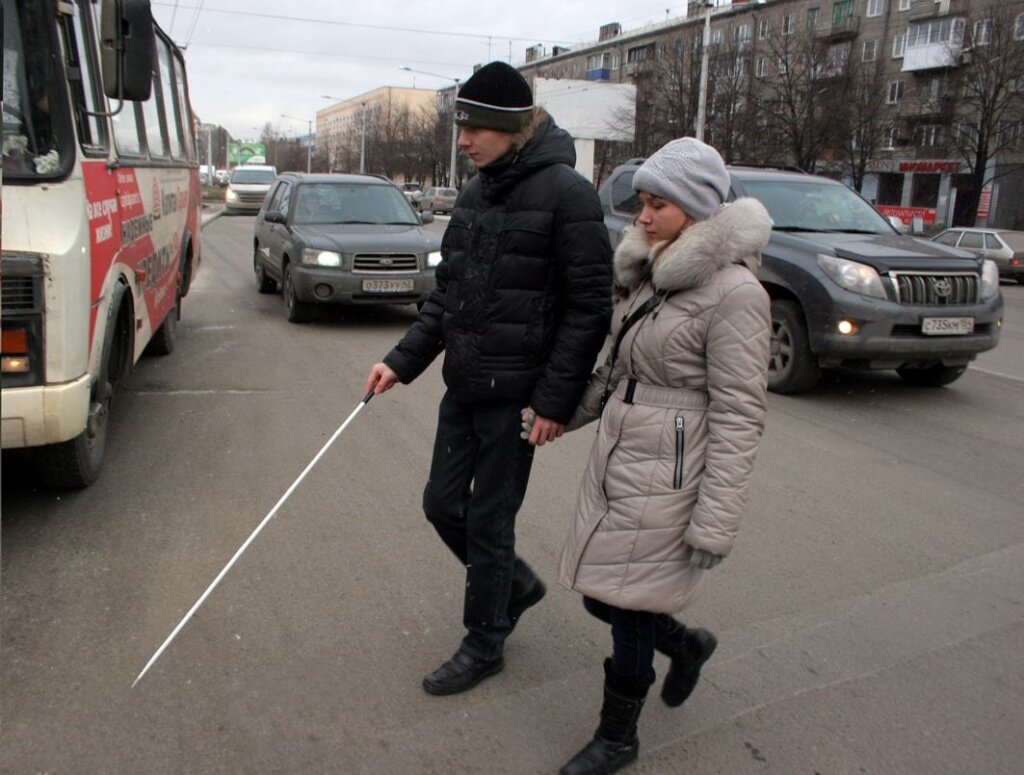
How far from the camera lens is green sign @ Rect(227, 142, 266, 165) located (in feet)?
265

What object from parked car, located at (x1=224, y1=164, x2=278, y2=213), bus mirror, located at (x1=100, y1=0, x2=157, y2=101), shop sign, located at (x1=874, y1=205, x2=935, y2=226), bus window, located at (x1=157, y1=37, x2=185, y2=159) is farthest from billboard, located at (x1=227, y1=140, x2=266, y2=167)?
bus mirror, located at (x1=100, y1=0, x2=157, y2=101)

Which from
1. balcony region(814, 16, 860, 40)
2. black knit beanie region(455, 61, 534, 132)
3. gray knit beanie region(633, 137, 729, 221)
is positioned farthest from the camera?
balcony region(814, 16, 860, 40)

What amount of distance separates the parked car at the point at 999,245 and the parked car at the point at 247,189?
980 inches

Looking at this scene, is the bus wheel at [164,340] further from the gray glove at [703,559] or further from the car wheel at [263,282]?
the gray glove at [703,559]

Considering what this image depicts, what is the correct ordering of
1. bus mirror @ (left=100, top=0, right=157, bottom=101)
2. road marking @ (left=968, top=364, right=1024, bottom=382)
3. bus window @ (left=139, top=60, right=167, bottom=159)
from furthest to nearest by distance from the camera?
1. road marking @ (left=968, top=364, right=1024, bottom=382)
2. bus window @ (left=139, top=60, right=167, bottom=159)
3. bus mirror @ (left=100, top=0, right=157, bottom=101)

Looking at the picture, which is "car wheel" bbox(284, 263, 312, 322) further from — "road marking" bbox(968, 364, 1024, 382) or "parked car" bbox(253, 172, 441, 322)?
"road marking" bbox(968, 364, 1024, 382)

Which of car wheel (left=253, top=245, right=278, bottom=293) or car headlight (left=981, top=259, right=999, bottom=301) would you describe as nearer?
car headlight (left=981, top=259, right=999, bottom=301)

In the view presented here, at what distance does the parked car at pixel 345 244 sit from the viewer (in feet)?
33.6

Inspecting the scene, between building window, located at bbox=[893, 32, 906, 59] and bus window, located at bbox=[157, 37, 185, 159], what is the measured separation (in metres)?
56.1

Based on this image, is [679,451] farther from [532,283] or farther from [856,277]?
[856,277]

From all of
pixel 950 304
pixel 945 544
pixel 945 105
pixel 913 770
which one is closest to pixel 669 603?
pixel 913 770

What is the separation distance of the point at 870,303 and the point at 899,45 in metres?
56.4

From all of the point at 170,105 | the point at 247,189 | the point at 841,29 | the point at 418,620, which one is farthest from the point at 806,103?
the point at 418,620

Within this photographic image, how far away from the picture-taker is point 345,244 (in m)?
10.3
